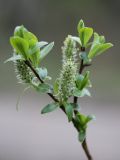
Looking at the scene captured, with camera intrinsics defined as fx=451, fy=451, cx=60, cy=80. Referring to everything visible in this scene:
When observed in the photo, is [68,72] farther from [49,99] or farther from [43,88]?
[49,99]

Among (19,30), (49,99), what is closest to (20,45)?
(19,30)

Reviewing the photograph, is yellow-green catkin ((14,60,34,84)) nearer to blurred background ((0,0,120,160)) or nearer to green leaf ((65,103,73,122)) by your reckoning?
green leaf ((65,103,73,122))

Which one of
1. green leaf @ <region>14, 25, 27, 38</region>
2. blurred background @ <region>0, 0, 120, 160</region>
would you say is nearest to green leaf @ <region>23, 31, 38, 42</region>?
green leaf @ <region>14, 25, 27, 38</region>

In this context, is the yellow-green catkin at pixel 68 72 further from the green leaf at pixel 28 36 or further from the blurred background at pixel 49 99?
the blurred background at pixel 49 99

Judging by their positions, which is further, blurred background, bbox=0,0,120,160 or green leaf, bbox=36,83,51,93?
blurred background, bbox=0,0,120,160

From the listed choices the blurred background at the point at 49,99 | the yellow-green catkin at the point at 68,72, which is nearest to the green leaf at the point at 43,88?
the yellow-green catkin at the point at 68,72

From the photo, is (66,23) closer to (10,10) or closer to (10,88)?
(10,10)
